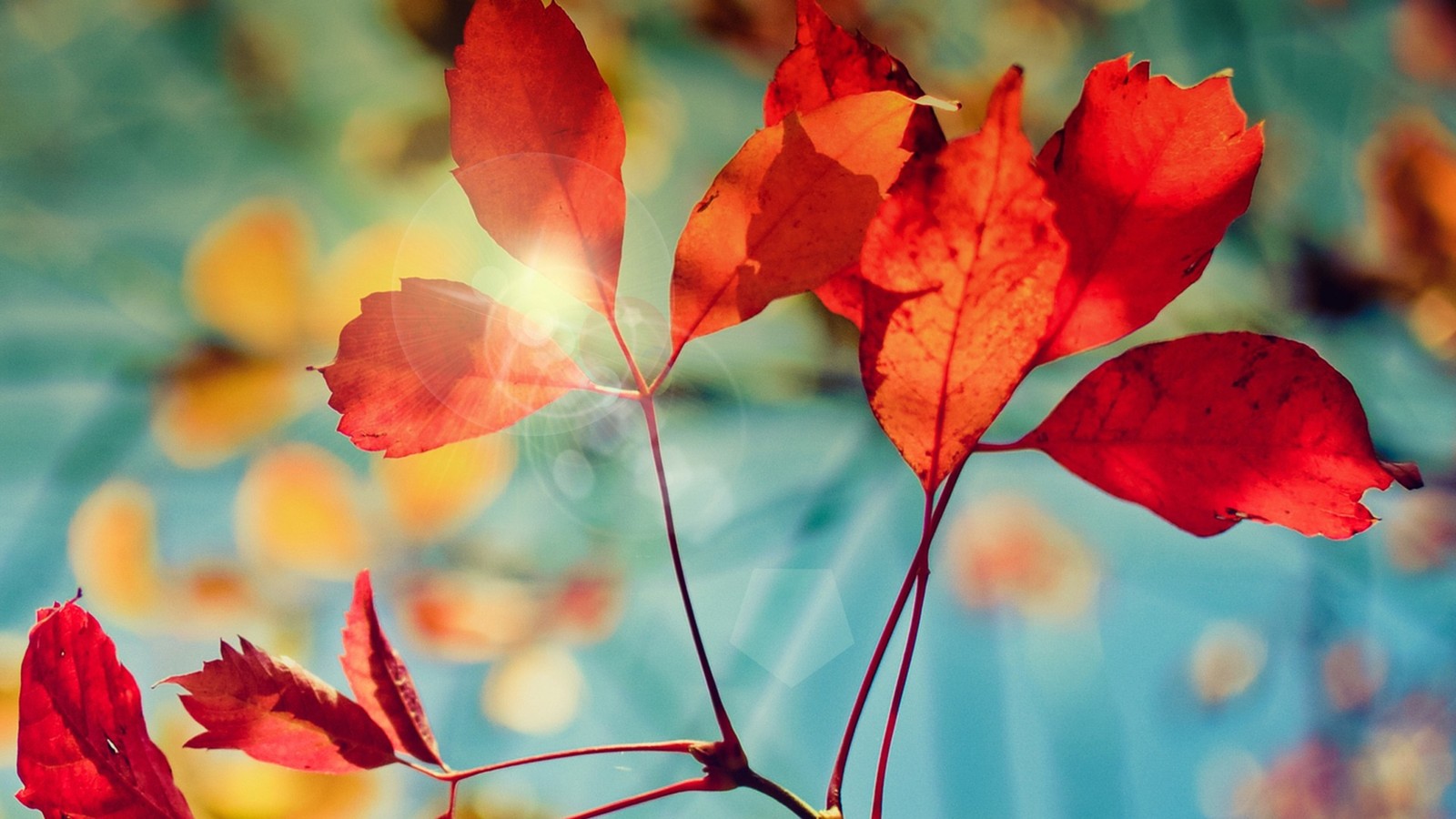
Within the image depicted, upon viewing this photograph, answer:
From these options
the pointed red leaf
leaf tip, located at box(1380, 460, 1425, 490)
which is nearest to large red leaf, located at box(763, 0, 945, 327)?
the pointed red leaf

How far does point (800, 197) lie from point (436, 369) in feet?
0.32

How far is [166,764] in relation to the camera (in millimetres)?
214

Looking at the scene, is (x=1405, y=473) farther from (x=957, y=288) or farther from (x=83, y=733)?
(x=83, y=733)

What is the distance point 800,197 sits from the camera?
0.18 m

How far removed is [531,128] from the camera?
7.4 inches

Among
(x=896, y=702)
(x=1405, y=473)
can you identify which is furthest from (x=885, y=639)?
(x=1405, y=473)

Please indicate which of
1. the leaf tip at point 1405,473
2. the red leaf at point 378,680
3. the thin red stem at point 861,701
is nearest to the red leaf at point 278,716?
the red leaf at point 378,680

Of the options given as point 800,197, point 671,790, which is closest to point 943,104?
point 800,197

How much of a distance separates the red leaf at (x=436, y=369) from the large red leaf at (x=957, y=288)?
81 millimetres

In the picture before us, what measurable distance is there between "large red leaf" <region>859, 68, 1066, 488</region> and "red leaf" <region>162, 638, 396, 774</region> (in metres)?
0.17

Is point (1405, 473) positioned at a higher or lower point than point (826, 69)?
lower

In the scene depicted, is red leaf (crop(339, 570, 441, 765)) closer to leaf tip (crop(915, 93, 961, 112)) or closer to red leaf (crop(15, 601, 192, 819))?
red leaf (crop(15, 601, 192, 819))

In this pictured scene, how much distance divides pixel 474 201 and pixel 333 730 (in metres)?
0.15

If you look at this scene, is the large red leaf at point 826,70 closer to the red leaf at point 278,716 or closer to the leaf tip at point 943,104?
the leaf tip at point 943,104
